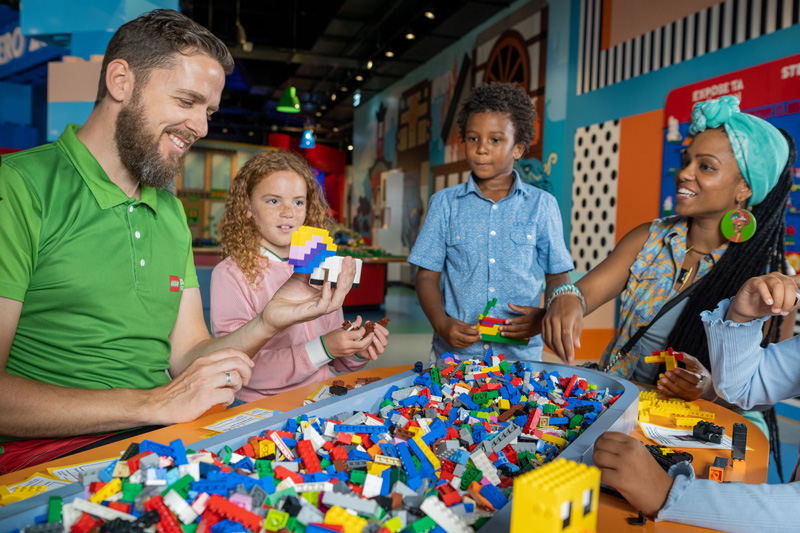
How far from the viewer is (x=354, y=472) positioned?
3.31 feet

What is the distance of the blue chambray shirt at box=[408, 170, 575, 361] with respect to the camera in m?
2.27

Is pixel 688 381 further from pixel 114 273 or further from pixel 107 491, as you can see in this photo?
pixel 114 273

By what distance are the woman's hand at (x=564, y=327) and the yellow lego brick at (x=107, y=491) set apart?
128cm

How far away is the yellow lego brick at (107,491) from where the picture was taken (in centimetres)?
86

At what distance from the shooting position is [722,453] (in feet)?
4.44

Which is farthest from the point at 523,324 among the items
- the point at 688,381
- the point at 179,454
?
the point at 179,454

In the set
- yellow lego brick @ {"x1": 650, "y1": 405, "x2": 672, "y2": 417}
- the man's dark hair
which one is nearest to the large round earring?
yellow lego brick @ {"x1": 650, "y1": 405, "x2": 672, "y2": 417}

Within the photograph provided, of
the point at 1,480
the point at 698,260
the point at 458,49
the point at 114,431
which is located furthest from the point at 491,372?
the point at 458,49

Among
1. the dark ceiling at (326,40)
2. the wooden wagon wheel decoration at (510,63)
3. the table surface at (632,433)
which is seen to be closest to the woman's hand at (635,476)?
the table surface at (632,433)

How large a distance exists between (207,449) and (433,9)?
852 cm

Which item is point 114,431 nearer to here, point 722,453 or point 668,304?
point 722,453

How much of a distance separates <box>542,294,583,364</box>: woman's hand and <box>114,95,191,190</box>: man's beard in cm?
128

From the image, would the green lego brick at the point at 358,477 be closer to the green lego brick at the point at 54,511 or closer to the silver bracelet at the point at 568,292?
the green lego brick at the point at 54,511

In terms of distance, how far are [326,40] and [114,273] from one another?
1034 centimetres
